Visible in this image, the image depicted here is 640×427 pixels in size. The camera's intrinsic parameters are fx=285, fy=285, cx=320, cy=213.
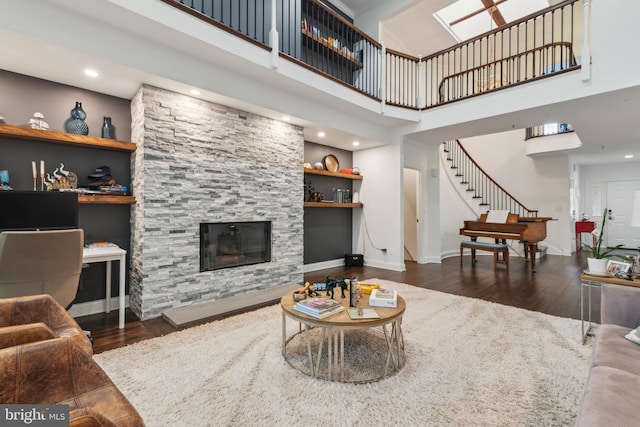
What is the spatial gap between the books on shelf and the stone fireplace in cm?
186

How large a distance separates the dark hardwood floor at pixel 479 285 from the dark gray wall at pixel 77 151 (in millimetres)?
775

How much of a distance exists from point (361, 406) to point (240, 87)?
11.2 feet

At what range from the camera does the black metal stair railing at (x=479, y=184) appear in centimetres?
781

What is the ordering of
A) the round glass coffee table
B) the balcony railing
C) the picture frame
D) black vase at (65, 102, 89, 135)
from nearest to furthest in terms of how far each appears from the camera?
the round glass coffee table
the picture frame
black vase at (65, 102, 89, 135)
the balcony railing

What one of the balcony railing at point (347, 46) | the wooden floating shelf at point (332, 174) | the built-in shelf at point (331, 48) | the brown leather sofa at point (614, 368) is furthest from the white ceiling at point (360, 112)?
the brown leather sofa at point (614, 368)

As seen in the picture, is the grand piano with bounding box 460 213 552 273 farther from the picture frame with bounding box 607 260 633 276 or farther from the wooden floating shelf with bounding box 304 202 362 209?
the picture frame with bounding box 607 260 633 276

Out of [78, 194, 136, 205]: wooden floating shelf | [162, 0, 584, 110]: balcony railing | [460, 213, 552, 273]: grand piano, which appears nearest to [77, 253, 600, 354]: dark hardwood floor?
[460, 213, 552, 273]: grand piano

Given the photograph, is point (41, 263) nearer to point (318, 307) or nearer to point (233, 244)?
point (233, 244)

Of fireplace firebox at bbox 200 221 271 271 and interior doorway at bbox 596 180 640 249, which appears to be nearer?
fireplace firebox at bbox 200 221 271 271

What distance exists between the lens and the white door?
8.32m

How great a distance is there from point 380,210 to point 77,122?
4.73 meters

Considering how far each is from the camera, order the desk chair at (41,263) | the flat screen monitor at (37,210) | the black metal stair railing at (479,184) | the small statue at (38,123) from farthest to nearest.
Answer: the black metal stair railing at (479,184)
the small statue at (38,123)
the flat screen monitor at (37,210)
the desk chair at (41,263)

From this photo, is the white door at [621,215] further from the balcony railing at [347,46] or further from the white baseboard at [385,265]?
the white baseboard at [385,265]

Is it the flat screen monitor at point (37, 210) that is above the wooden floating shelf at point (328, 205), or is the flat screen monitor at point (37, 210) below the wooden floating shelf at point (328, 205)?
below
